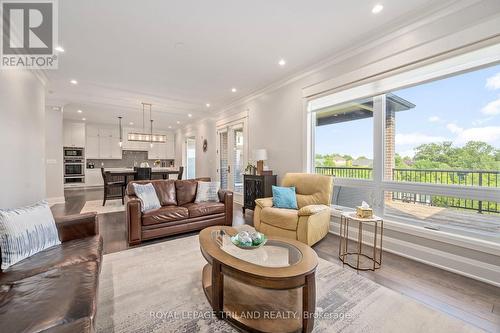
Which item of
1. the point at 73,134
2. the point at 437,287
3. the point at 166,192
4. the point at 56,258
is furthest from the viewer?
the point at 73,134

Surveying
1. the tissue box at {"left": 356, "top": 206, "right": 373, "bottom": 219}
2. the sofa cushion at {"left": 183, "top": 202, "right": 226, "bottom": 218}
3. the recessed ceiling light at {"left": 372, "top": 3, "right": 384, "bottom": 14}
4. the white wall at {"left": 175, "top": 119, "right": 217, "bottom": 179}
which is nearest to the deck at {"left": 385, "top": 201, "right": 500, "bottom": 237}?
the tissue box at {"left": 356, "top": 206, "right": 373, "bottom": 219}

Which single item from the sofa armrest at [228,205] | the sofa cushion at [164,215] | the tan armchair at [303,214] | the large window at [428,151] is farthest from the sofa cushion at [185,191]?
the large window at [428,151]

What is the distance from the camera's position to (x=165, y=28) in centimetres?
271

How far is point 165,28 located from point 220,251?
2859 mm

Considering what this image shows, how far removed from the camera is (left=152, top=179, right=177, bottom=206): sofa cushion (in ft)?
11.7

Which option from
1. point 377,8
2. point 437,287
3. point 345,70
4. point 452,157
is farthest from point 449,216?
point 377,8

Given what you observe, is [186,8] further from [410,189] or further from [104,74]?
[410,189]

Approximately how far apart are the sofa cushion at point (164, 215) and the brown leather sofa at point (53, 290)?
106 cm

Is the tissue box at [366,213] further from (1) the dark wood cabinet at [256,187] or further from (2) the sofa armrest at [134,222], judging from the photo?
(2) the sofa armrest at [134,222]

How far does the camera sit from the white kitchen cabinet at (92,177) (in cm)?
873

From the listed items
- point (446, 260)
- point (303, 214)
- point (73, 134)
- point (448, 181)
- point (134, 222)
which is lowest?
point (446, 260)

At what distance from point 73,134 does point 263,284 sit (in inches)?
397

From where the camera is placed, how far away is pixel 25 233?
1.64 m

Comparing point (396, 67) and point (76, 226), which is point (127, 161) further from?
point (396, 67)
